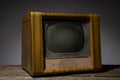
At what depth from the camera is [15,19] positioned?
1336mm

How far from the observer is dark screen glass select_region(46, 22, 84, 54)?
2.88ft

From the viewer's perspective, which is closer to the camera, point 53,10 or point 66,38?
point 66,38

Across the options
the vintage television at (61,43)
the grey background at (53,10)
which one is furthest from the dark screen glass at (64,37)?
the grey background at (53,10)

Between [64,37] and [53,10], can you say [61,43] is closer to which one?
[64,37]

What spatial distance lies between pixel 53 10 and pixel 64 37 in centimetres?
52

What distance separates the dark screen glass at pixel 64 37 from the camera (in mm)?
877

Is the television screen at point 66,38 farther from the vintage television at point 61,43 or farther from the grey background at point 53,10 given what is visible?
the grey background at point 53,10

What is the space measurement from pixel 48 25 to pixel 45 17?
0.05 metres

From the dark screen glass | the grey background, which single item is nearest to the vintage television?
the dark screen glass

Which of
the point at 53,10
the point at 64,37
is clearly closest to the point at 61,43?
the point at 64,37

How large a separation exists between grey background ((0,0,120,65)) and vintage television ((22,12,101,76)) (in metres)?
0.46

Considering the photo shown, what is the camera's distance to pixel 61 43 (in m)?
0.89

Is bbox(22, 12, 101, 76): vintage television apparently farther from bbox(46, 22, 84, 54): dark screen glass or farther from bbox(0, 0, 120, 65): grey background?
bbox(0, 0, 120, 65): grey background

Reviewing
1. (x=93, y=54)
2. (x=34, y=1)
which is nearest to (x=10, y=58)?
(x=34, y=1)
